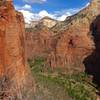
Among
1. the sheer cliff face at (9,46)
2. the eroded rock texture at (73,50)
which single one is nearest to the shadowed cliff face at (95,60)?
the eroded rock texture at (73,50)

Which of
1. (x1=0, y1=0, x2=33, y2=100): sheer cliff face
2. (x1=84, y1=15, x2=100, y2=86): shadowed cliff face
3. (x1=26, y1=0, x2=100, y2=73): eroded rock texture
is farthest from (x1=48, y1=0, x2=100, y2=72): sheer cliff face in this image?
(x1=0, y1=0, x2=33, y2=100): sheer cliff face

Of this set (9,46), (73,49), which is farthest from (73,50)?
(9,46)

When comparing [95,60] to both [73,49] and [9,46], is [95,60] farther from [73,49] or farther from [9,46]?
[9,46]

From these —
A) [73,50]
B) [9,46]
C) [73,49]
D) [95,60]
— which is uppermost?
[9,46]

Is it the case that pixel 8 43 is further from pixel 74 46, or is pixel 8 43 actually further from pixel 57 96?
pixel 74 46

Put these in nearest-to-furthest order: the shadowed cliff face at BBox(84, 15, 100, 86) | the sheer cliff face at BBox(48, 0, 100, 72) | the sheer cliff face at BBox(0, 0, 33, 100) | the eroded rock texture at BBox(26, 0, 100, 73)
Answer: the sheer cliff face at BBox(0, 0, 33, 100)
the shadowed cliff face at BBox(84, 15, 100, 86)
the eroded rock texture at BBox(26, 0, 100, 73)
the sheer cliff face at BBox(48, 0, 100, 72)

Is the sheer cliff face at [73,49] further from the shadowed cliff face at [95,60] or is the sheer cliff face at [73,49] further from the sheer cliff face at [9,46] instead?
the sheer cliff face at [9,46]

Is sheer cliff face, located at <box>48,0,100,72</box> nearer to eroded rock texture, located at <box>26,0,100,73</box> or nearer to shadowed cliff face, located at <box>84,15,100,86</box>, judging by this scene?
eroded rock texture, located at <box>26,0,100,73</box>

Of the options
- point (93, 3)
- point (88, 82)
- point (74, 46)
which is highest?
point (93, 3)

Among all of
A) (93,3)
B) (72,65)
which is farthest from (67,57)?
(93,3)

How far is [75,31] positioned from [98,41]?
8.96 meters

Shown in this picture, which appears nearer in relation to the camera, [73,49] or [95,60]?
[95,60]

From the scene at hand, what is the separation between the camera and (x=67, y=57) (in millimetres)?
160500

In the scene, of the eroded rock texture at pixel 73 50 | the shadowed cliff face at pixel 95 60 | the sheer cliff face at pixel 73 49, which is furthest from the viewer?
the sheer cliff face at pixel 73 49
